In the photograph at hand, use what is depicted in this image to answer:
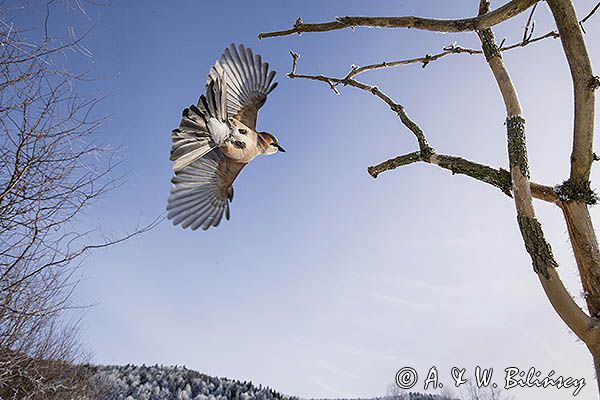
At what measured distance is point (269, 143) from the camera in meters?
1.79

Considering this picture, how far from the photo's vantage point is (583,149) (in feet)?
3.94

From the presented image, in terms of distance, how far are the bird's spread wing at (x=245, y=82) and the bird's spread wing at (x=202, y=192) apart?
0.21 meters

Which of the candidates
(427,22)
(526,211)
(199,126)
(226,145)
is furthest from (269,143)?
(526,211)

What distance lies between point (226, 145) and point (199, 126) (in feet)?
0.46

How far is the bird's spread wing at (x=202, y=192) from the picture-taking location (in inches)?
81.9

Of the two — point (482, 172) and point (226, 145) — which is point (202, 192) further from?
point (482, 172)

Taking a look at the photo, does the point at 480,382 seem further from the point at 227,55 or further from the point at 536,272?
the point at 227,55

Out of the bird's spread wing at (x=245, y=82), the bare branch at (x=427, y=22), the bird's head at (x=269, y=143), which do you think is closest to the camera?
the bare branch at (x=427, y=22)

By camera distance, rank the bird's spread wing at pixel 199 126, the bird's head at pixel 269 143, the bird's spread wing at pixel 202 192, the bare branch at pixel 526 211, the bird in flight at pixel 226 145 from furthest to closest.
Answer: the bird's spread wing at pixel 202 192 < the bird's head at pixel 269 143 < the bird in flight at pixel 226 145 < the bird's spread wing at pixel 199 126 < the bare branch at pixel 526 211

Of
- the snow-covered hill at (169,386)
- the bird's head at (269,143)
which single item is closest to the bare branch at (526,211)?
the bird's head at (269,143)

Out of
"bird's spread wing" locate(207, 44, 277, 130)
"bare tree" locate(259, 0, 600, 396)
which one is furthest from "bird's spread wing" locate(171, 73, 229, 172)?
"bird's spread wing" locate(207, 44, 277, 130)

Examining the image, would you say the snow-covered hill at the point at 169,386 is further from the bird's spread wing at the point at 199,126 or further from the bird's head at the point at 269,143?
the bird's spread wing at the point at 199,126

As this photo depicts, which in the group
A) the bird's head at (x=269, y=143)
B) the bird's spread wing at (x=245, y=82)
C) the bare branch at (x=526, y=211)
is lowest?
the bare branch at (x=526, y=211)

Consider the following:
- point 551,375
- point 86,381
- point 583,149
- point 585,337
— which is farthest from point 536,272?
point 86,381
